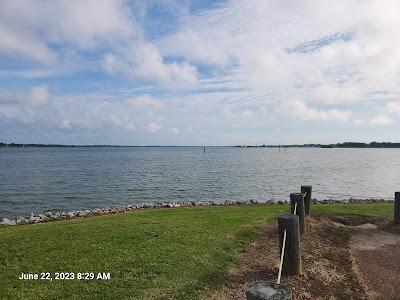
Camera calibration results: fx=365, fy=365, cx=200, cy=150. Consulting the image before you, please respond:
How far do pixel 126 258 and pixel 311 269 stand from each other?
417 centimetres

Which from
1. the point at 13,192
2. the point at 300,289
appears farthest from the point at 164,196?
the point at 300,289

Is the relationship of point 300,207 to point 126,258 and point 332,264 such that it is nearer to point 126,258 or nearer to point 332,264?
point 332,264

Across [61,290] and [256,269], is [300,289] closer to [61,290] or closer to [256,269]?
[256,269]

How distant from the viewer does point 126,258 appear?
319 inches

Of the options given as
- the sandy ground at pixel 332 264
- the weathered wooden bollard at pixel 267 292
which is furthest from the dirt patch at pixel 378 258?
→ the weathered wooden bollard at pixel 267 292

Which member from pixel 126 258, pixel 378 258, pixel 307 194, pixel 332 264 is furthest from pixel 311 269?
pixel 307 194

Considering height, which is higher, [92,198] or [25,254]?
[25,254]

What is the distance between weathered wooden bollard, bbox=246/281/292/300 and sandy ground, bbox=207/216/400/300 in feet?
7.40

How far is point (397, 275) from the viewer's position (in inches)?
330

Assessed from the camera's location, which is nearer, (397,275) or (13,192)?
(397,275)

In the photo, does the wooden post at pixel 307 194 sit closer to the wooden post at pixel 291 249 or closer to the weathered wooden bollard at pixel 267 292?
the wooden post at pixel 291 249

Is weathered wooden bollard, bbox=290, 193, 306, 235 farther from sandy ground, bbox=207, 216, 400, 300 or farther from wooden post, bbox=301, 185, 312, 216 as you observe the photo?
wooden post, bbox=301, 185, 312, 216

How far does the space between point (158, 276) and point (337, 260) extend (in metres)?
4.66

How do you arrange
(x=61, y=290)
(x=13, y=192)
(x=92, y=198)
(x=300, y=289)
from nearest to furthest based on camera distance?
(x=61, y=290) → (x=300, y=289) → (x=92, y=198) → (x=13, y=192)
